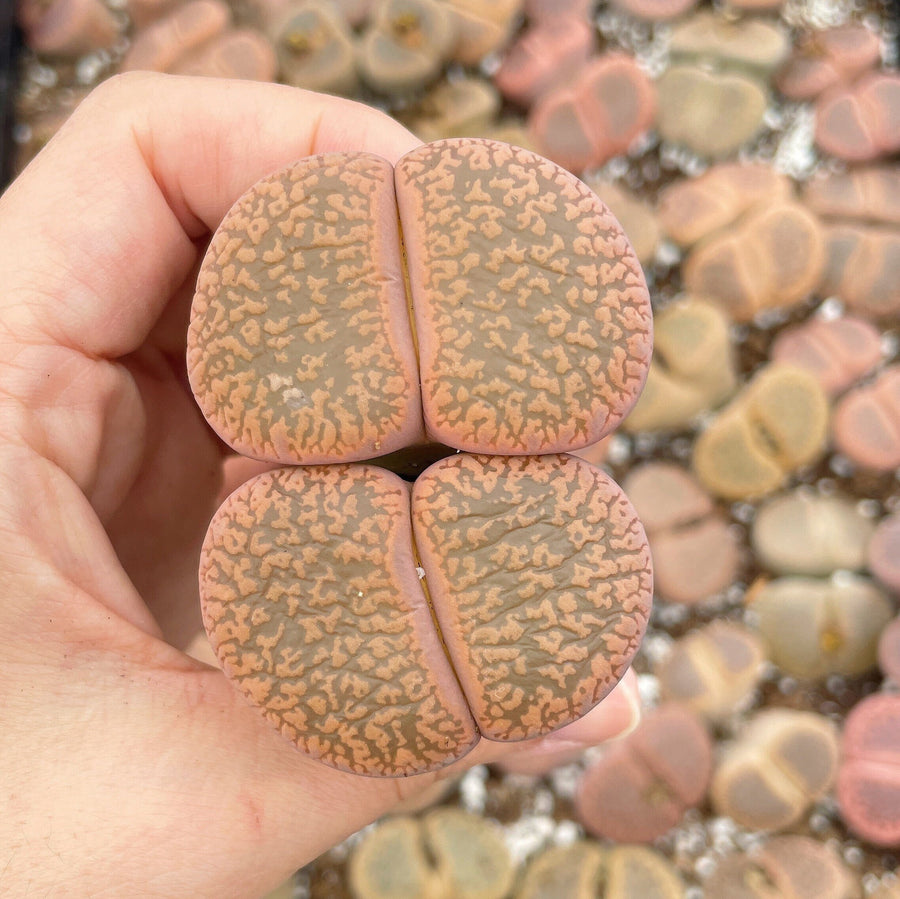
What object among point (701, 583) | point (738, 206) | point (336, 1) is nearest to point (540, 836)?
point (701, 583)

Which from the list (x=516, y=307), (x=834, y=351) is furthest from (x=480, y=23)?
(x=516, y=307)

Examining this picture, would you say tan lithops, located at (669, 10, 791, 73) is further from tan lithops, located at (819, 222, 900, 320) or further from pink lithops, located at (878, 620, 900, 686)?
pink lithops, located at (878, 620, 900, 686)

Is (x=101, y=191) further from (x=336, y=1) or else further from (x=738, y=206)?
(x=738, y=206)

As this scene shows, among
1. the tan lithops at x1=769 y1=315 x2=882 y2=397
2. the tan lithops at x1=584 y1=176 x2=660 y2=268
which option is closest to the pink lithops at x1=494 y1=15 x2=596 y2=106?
the tan lithops at x1=584 y1=176 x2=660 y2=268

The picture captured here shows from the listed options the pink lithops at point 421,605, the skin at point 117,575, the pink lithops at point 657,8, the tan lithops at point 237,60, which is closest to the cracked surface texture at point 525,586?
the pink lithops at point 421,605

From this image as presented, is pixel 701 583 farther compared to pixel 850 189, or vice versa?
pixel 850 189
